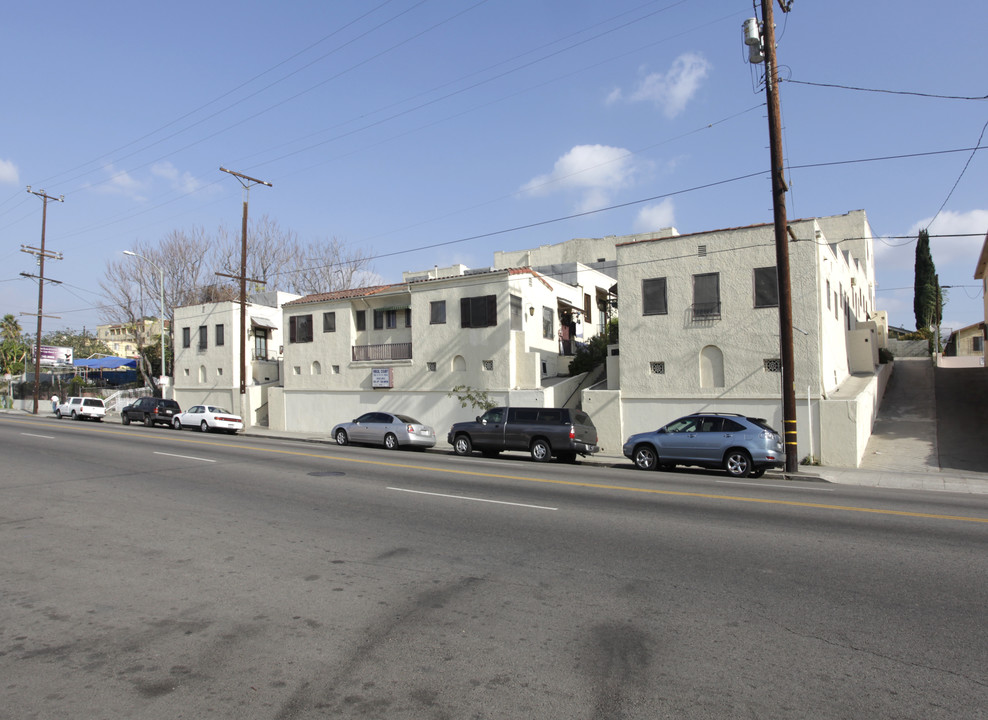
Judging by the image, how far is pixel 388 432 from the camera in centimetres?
2442

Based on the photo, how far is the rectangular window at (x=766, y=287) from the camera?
21703 millimetres

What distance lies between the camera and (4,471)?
571 inches

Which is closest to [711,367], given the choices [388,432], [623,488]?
[623,488]

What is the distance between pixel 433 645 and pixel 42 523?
7.39 metres

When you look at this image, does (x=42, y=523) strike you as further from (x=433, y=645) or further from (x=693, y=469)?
(x=693, y=469)

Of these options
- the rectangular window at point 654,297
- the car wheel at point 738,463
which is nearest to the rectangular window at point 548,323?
the rectangular window at point 654,297

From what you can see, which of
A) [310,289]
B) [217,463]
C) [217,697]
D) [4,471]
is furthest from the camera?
[310,289]

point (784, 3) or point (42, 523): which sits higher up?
point (784, 3)

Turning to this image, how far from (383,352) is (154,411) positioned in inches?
517

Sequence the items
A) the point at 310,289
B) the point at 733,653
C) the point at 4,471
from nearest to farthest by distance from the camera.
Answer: the point at 733,653 → the point at 4,471 → the point at 310,289

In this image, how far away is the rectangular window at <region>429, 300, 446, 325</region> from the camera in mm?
29669

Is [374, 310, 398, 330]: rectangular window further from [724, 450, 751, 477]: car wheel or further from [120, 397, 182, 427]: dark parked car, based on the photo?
[724, 450, 751, 477]: car wheel

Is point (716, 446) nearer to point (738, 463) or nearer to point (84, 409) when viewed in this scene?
point (738, 463)

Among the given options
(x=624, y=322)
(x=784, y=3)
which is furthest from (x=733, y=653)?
(x=624, y=322)
